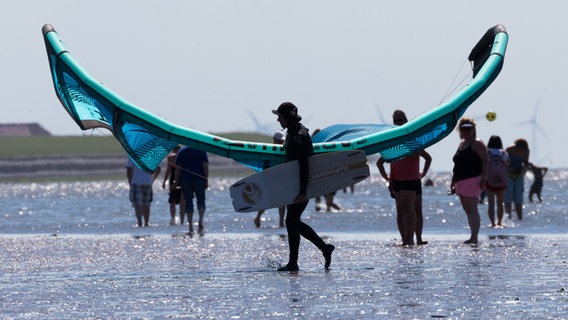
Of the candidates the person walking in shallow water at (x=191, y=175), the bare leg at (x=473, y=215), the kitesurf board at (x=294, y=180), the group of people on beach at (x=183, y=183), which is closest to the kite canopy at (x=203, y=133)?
the kitesurf board at (x=294, y=180)

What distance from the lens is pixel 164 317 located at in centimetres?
1105

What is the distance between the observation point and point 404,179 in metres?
18.9

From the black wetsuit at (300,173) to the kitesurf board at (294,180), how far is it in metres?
0.12

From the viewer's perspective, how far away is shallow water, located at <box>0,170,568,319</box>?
1147 cm

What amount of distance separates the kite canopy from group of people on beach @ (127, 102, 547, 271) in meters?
0.82

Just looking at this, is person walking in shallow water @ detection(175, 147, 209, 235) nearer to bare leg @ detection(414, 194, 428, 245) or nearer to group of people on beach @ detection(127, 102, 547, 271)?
group of people on beach @ detection(127, 102, 547, 271)

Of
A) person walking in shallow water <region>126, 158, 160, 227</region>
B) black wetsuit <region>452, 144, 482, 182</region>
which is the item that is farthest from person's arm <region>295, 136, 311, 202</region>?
person walking in shallow water <region>126, 158, 160, 227</region>

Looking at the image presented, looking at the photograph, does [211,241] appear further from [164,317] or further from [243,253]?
[164,317]

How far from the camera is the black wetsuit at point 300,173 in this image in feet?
50.6

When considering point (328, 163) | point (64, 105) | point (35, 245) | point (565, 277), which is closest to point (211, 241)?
point (35, 245)

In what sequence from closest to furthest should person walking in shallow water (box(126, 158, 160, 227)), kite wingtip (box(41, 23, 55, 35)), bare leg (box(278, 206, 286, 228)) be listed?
kite wingtip (box(41, 23, 55, 35)) < bare leg (box(278, 206, 286, 228)) < person walking in shallow water (box(126, 158, 160, 227))

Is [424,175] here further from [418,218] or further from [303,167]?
[303,167]

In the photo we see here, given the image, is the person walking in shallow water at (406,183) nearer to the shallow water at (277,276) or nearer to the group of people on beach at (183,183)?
the shallow water at (277,276)

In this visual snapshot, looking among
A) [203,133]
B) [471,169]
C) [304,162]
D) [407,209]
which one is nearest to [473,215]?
[471,169]
